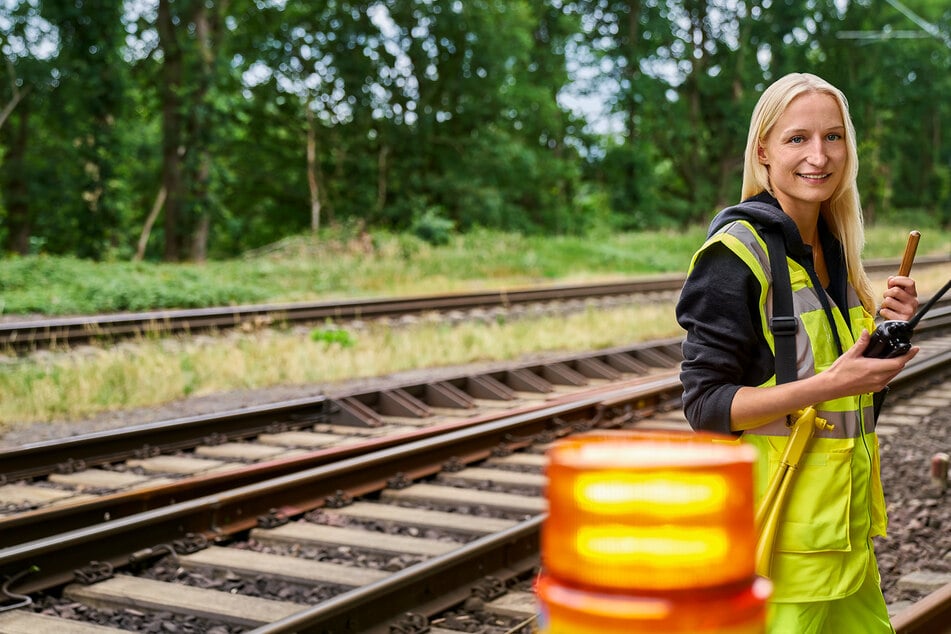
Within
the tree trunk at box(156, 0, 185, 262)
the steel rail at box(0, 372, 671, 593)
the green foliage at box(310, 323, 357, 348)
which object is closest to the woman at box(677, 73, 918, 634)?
the steel rail at box(0, 372, 671, 593)

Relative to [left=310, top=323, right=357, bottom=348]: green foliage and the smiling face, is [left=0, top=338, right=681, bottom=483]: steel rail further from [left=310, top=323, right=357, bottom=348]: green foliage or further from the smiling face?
the smiling face

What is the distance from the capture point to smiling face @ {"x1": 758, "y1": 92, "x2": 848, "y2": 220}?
211 centimetres

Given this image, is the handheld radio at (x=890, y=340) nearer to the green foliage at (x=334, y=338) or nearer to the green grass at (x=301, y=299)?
the green grass at (x=301, y=299)

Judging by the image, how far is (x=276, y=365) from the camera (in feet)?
34.6

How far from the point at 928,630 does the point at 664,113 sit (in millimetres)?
44984

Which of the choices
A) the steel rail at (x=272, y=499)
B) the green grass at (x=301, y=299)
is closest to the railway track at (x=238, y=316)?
the green grass at (x=301, y=299)

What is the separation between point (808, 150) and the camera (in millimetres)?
2123

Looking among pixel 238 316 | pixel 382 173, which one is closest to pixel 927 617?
pixel 238 316

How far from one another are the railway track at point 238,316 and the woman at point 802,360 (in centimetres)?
1016

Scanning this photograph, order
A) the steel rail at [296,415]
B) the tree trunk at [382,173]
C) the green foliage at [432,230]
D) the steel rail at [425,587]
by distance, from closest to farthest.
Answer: the steel rail at [425,587], the steel rail at [296,415], the green foliage at [432,230], the tree trunk at [382,173]

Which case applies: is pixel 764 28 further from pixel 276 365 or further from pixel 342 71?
pixel 276 365

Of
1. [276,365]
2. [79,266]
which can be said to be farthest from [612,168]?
[276,365]

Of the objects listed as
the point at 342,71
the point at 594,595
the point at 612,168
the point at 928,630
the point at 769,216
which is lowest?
the point at 928,630

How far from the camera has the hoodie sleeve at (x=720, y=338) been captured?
2025 mm
